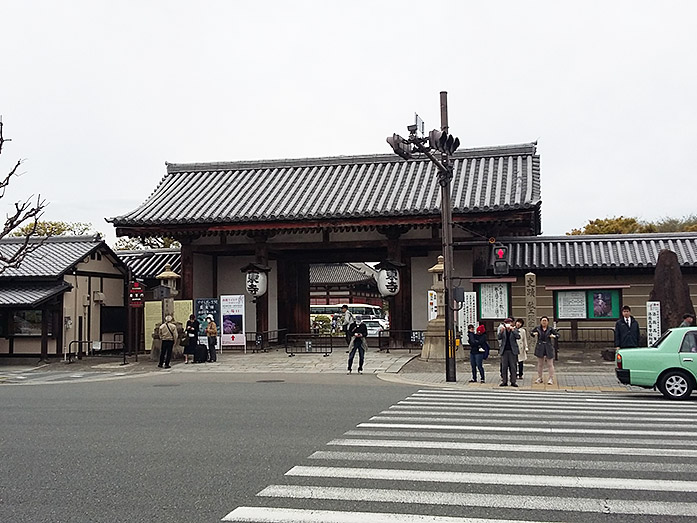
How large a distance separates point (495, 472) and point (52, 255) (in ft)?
78.6

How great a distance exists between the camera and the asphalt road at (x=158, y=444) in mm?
6500

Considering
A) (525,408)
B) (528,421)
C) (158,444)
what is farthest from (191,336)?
(528,421)

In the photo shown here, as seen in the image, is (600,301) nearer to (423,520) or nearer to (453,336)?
(453,336)

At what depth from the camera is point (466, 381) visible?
60.1 ft

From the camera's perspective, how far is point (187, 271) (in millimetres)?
27906

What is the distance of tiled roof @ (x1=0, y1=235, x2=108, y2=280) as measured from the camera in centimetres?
2550

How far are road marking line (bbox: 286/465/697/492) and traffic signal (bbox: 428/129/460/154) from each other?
11.1 metres

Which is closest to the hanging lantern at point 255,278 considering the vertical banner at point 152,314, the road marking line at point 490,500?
the vertical banner at point 152,314

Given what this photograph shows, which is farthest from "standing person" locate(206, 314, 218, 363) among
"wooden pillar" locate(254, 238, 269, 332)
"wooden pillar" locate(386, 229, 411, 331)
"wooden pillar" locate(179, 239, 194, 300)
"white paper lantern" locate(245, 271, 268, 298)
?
"wooden pillar" locate(386, 229, 411, 331)

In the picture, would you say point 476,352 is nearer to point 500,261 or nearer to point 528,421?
point 500,261

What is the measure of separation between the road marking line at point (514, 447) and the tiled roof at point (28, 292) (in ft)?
59.7

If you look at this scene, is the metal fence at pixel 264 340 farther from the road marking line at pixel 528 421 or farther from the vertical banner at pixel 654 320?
the road marking line at pixel 528 421

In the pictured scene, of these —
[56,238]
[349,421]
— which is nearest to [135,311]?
[56,238]

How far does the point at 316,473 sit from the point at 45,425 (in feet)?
18.8
